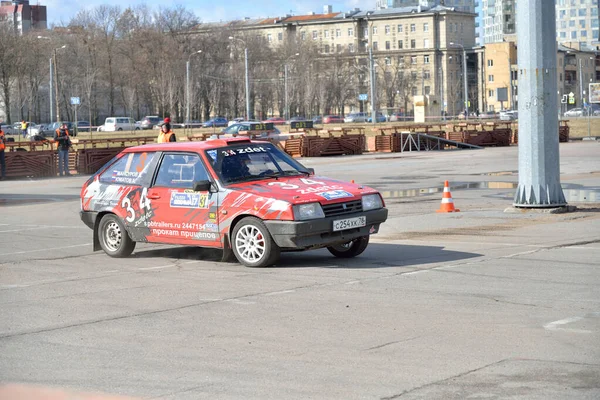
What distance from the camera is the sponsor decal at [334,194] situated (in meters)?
11.7

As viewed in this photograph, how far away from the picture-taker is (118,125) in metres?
103

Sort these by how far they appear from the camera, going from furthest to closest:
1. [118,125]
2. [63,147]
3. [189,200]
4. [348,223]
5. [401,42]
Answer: [401,42] → [118,125] → [63,147] → [189,200] → [348,223]

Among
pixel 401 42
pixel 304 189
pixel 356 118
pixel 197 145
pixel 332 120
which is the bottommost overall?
pixel 304 189

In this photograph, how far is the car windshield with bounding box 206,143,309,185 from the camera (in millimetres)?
12367

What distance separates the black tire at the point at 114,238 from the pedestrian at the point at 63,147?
23.8 m

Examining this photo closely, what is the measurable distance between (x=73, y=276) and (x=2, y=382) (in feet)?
16.8

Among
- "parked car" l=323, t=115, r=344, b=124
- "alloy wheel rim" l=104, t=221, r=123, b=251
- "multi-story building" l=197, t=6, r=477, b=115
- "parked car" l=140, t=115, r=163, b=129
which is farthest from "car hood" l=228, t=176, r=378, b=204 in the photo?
"multi-story building" l=197, t=6, r=477, b=115

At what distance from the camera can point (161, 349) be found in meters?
7.51

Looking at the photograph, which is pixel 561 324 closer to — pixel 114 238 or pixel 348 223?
pixel 348 223

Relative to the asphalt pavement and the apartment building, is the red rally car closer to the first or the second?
the asphalt pavement

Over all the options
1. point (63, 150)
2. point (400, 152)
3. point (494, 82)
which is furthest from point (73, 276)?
point (494, 82)

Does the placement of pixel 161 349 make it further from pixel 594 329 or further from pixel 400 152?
pixel 400 152

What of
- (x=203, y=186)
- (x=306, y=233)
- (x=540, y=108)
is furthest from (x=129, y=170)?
(x=540, y=108)

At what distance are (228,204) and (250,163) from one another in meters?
0.87
